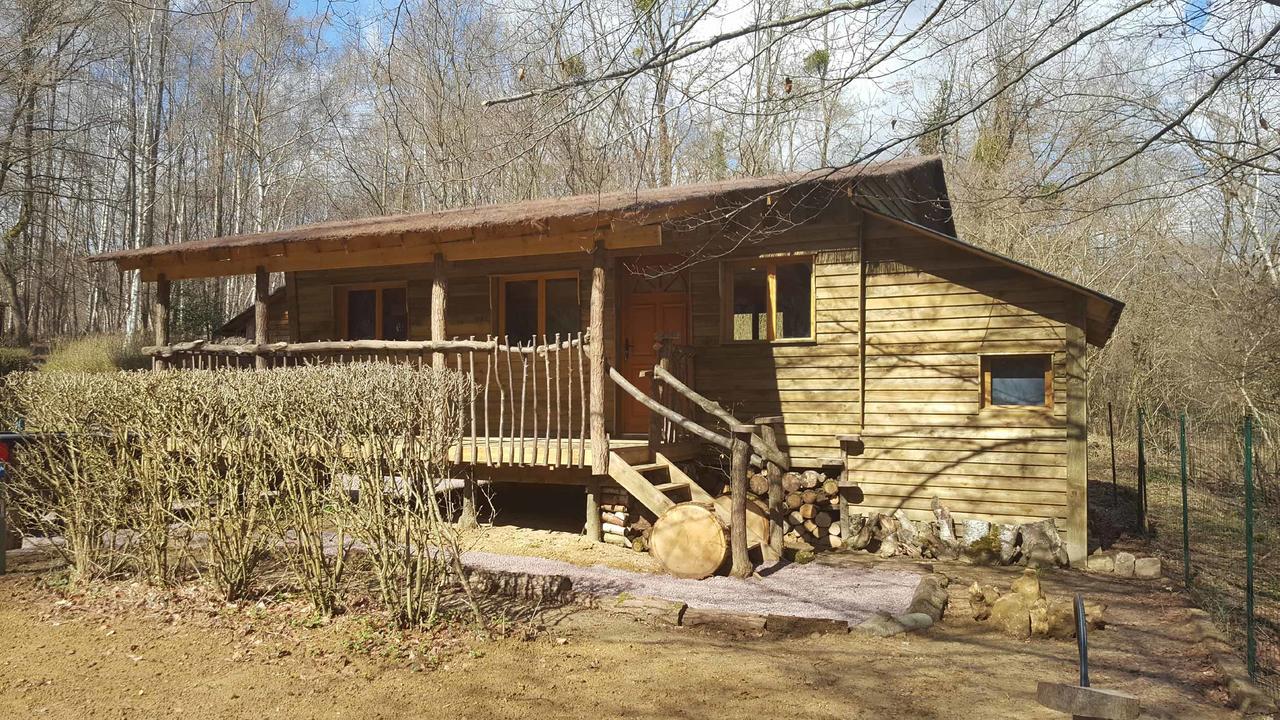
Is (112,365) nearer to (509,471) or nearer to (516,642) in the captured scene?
(509,471)

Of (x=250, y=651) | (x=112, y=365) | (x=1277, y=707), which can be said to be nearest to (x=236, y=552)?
(x=250, y=651)

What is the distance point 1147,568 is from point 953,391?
280 centimetres

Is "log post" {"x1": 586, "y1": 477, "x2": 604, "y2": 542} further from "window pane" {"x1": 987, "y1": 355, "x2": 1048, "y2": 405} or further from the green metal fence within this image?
the green metal fence

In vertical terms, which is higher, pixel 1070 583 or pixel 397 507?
pixel 397 507

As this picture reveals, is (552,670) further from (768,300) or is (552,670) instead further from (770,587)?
(768,300)

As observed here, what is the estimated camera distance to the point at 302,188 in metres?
36.2

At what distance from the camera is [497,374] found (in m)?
9.76

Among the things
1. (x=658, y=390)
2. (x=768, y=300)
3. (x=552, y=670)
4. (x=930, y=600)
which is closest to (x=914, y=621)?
(x=930, y=600)

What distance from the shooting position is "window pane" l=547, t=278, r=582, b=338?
12.9 meters

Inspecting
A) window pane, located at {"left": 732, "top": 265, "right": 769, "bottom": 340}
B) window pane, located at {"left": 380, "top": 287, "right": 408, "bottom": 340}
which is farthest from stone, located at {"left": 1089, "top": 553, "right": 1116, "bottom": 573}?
window pane, located at {"left": 380, "top": 287, "right": 408, "bottom": 340}

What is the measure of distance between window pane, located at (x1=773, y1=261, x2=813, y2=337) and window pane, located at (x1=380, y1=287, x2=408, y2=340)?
6.15m

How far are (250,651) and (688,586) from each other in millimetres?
4017

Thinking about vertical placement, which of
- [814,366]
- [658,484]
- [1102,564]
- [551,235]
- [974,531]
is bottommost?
[1102,564]

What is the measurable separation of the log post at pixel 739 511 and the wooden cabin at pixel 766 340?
1.59 ft
